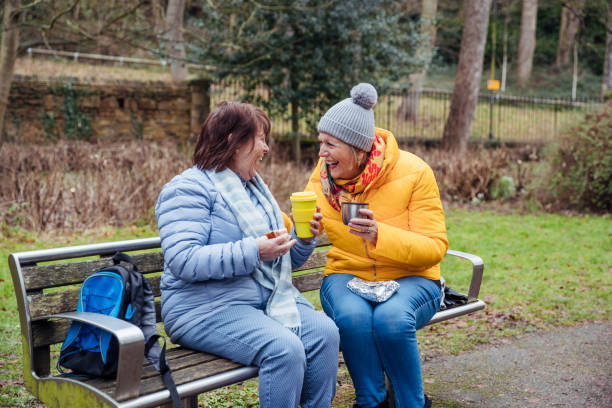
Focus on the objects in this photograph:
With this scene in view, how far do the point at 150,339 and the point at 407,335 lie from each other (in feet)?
3.63

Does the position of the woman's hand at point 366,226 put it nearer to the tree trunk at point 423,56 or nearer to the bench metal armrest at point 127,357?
the bench metal armrest at point 127,357

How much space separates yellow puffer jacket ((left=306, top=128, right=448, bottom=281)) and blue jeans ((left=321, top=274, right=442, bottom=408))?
8.2 inches

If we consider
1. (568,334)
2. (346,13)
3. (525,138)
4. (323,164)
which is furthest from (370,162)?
(525,138)

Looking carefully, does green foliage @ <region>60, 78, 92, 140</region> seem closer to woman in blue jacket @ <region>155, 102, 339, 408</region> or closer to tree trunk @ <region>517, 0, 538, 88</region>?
woman in blue jacket @ <region>155, 102, 339, 408</region>

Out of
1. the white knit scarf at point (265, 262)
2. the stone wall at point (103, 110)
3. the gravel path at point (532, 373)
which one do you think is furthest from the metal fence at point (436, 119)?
the white knit scarf at point (265, 262)

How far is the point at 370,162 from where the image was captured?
125 inches

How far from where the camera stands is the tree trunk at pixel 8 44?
883 centimetres

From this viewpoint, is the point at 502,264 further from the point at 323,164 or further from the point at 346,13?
the point at 346,13

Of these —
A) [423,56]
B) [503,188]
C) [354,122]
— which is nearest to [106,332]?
[354,122]

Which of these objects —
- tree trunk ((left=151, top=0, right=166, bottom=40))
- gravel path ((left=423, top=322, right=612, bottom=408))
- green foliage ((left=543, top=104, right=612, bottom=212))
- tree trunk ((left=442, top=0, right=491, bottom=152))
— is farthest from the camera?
tree trunk ((left=442, top=0, right=491, bottom=152))

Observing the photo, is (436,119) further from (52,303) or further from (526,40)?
(52,303)

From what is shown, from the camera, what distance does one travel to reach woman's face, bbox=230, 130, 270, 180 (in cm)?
291

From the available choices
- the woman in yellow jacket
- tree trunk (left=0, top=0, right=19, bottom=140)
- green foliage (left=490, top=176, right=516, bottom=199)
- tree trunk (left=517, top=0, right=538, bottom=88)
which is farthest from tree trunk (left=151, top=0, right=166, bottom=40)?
tree trunk (left=517, top=0, right=538, bottom=88)

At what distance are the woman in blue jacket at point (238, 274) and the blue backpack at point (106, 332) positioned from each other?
0.16 meters
